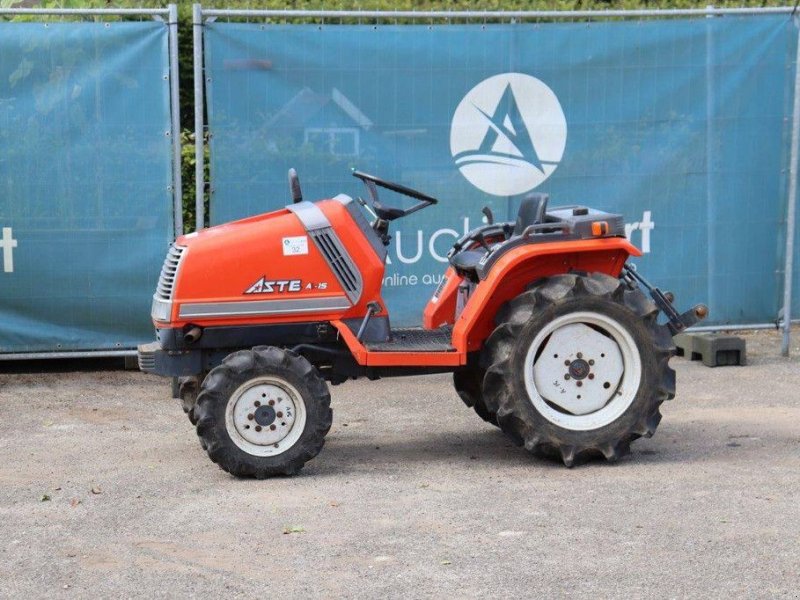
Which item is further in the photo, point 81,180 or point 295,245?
point 81,180

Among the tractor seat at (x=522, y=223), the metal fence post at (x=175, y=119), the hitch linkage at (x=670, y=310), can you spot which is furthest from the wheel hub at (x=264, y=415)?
the metal fence post at (x=175, y=119)

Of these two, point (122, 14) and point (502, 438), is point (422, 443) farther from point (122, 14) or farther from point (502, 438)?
point (122, 14)

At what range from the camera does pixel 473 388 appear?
314 inches

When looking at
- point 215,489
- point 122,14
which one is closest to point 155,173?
point 122,14

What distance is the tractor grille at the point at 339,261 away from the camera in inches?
283

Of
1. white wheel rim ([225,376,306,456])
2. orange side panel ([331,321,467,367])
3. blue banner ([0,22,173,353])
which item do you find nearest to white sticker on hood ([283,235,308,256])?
orange side panel ([331,321,467,367])

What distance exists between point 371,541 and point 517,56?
4.98m

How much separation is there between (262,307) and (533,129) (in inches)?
136

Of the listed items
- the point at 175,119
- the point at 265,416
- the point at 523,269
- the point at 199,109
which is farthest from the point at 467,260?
the point at 175,119

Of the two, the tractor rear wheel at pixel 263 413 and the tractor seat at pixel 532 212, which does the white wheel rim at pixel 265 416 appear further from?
the tractor seat at pixel 532 212

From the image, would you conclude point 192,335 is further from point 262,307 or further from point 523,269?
point 523,269

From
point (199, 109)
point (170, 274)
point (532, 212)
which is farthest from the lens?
point (199, 109)

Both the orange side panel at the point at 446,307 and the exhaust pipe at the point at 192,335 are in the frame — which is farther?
the orange side panel at the point at 446,307

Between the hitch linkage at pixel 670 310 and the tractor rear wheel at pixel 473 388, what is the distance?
0.99 m
